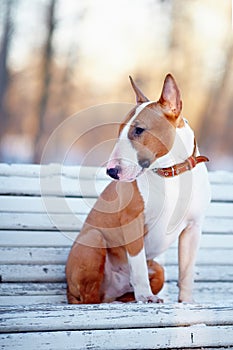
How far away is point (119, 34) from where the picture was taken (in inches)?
339

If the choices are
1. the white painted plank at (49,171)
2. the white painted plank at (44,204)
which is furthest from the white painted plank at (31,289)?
the white painted plank at (49,171)

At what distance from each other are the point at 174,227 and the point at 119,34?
6502 mm

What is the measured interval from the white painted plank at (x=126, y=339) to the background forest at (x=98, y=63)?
6.16 metres

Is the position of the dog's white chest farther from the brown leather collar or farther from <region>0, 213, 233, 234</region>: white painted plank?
<region>0, 213, 233, 234</region>: white painted plank

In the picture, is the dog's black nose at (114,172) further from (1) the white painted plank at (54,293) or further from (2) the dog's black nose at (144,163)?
(1) the white painted plank at (54,293)

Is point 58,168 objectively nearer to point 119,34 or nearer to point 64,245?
point 64,245

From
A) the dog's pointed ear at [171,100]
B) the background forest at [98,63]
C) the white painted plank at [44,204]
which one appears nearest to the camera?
the dog's pointed ear at [171,100]

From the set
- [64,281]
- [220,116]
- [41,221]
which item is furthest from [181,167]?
[220,116]

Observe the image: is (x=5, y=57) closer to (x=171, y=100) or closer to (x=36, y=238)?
(x=36, y=238)

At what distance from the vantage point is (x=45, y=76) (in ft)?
28.0

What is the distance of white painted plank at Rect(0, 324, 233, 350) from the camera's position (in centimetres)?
167

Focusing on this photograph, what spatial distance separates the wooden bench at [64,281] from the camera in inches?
68.5

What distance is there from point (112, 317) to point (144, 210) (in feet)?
2.30

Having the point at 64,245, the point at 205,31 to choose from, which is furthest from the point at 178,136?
the point at 205,31
